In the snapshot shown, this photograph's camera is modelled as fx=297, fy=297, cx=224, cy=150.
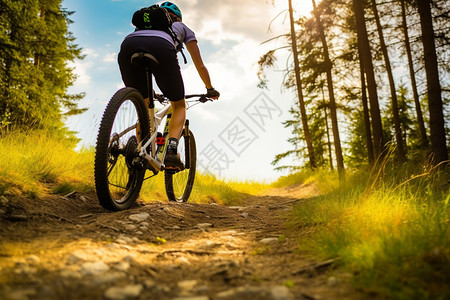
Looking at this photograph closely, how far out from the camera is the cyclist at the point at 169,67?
123 inches

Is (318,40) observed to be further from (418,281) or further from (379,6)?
(418,281)

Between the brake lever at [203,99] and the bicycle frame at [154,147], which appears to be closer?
the bicycle frame at [154,147]

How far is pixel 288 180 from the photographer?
16.2m

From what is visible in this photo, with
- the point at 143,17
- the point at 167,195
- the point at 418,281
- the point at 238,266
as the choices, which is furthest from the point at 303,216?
the point at 143,17

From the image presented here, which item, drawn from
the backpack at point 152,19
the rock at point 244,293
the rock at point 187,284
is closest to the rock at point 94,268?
the rock at point 187,284

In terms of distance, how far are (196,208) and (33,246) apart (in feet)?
7.10

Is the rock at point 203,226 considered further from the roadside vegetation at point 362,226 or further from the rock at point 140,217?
the roadside vegetation at point 362,226

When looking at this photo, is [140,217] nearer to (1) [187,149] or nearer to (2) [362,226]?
(2) [362,226]

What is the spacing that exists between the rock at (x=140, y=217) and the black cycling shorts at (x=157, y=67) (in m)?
1.41

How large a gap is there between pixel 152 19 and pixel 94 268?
2627 millimetres

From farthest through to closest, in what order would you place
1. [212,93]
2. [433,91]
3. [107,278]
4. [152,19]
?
[433,91] → [212,93] → [152,19] → [107,278]

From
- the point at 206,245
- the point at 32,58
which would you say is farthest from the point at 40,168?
the point at 32,58

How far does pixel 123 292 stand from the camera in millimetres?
1266

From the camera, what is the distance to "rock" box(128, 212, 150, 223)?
2.72m
